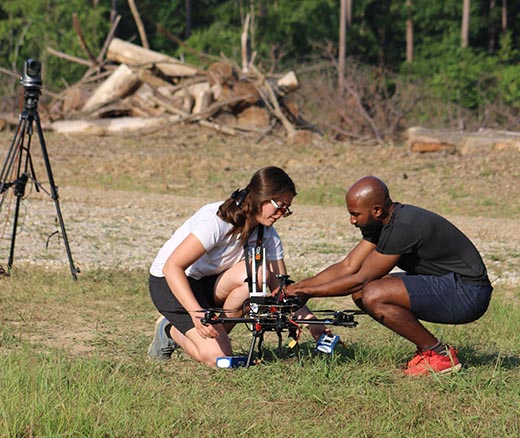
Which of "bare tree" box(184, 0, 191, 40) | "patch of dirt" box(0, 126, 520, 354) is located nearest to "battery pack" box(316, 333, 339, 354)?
"patch of dirt" box(0, 126, 520, 354)

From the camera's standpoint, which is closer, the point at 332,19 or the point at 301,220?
the point at 301,220

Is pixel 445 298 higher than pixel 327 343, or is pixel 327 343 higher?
pixel 445 298

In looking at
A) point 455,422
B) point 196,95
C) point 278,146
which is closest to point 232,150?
point 278,146

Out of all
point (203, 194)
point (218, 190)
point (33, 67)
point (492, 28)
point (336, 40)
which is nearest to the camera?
point (33, 67)

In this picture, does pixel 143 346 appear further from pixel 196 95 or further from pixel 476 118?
pixel 476 118

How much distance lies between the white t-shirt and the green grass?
569mm

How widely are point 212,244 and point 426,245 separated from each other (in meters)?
1.18

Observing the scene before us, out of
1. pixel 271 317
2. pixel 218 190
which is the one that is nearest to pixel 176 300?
pixel 271 317

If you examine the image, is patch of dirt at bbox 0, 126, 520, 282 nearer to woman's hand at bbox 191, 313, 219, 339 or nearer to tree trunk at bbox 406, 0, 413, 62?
woman's hand at bbox 191, 313, 219, 339

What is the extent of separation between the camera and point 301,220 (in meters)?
14.2

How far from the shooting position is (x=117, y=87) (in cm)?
2256

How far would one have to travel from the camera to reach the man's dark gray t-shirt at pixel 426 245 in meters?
5.78

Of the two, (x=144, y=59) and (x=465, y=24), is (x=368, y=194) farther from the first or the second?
(x=465, y=24)

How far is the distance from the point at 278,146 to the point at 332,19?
20.4 m
